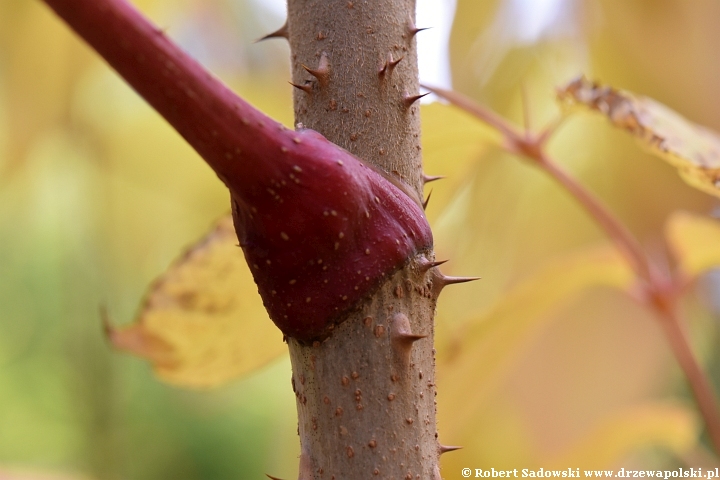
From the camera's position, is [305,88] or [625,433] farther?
[625,433]

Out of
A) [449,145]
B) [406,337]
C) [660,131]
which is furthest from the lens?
[449,145]

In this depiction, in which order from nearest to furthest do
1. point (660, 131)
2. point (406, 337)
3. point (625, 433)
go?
point (406, 337) → point (660, 131) → point (625, 433)

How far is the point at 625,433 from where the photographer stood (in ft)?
2.11

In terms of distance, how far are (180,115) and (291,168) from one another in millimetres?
35

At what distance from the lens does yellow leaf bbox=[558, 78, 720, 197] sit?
31 cm

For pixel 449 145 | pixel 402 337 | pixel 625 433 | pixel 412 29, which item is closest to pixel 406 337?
pixel 402 337

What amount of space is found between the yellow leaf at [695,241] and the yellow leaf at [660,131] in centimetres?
13

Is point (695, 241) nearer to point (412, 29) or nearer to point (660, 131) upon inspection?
point (660, 131)

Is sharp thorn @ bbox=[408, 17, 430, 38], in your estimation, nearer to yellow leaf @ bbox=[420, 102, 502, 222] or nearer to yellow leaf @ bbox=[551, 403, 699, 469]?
yellow leaf @ bbox=[420, 102, 502, 222]

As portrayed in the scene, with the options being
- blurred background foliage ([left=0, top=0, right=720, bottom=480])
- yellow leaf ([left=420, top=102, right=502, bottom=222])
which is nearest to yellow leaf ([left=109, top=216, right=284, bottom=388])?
blurred background foliage ([left=0, top=0, right=720, bottom=480])

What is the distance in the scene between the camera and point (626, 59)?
681mm

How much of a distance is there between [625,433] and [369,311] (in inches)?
20.5

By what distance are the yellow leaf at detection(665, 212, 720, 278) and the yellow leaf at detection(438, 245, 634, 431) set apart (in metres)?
0.06

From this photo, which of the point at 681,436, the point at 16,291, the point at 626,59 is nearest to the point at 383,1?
the point at 626,59
